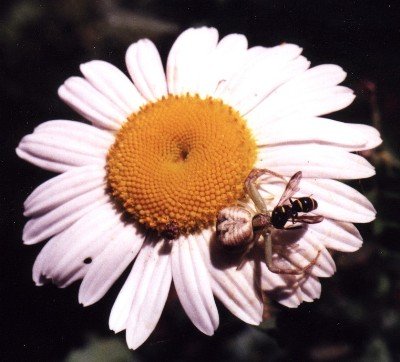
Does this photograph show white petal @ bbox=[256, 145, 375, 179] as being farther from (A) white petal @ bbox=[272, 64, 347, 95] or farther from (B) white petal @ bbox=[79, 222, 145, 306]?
(B) white petal @ bbox=[79, 222, 145, 306]

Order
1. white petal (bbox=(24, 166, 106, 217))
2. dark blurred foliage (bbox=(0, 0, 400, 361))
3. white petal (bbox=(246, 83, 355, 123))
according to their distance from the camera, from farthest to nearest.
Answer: dark blurred foliage (bbox=(0, 0, 400, 361)), white petal (bbox=(24, 166, 106, 217)), white petal (bbox=(246, 83, 355, 123))

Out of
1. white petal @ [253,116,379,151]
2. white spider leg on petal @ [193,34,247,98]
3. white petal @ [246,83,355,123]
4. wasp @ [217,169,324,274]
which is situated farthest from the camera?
white spider leg on petal @ [193,34,247,98]

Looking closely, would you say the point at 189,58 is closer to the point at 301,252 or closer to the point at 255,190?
the point at 255,190

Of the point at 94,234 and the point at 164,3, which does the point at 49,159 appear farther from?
the point at 164,3

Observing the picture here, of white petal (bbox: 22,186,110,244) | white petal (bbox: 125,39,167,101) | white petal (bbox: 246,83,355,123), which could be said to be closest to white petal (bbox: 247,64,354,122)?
white petal (bbox: 246,83,355,123)

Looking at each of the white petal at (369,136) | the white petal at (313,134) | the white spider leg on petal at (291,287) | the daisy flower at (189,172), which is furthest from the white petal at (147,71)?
the white spider leg on petal at (291,287)

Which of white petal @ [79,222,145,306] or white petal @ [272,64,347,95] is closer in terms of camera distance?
white petal @ [79,222,145,306]
